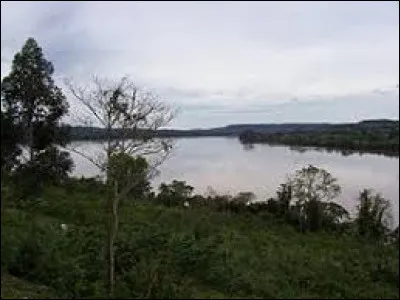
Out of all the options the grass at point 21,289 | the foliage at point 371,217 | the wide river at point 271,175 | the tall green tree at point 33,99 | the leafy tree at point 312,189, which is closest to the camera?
the grass at point 21,289

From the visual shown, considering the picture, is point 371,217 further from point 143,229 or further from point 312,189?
point 143,229

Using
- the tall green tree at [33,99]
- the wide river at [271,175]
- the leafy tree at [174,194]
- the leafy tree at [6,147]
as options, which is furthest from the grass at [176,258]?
the wide river at [271,175]

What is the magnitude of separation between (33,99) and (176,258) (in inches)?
497

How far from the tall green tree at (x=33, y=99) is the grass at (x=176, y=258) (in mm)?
2221

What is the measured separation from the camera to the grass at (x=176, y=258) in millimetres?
9273

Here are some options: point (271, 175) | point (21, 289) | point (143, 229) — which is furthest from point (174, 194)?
point (271, 175)

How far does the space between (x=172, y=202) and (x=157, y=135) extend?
21955 mm

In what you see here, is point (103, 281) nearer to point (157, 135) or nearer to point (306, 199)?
point (157, 135)

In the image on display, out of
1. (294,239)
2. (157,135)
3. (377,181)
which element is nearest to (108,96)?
(157,135)

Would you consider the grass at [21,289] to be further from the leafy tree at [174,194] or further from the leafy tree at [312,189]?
the leafy tree at [312,189]

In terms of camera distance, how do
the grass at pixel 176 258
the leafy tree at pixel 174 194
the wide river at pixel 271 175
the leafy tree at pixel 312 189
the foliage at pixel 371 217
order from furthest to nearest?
the wide river at pixel 271 175
the leafy tree at pixel 174 194
the leafy tree at pixel 312 189
the foliage at pixel 371 217
the grass at pixel 176 258

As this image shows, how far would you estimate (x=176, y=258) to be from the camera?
12633mm

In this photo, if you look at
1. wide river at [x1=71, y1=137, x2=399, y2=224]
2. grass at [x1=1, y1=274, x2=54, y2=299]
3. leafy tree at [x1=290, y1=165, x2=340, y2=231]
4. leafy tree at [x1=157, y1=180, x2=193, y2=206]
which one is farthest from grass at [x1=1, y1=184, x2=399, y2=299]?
wide river at [x1=71, y1=137, x2=399, y2=224]

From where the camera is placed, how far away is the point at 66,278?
30.9 feet
